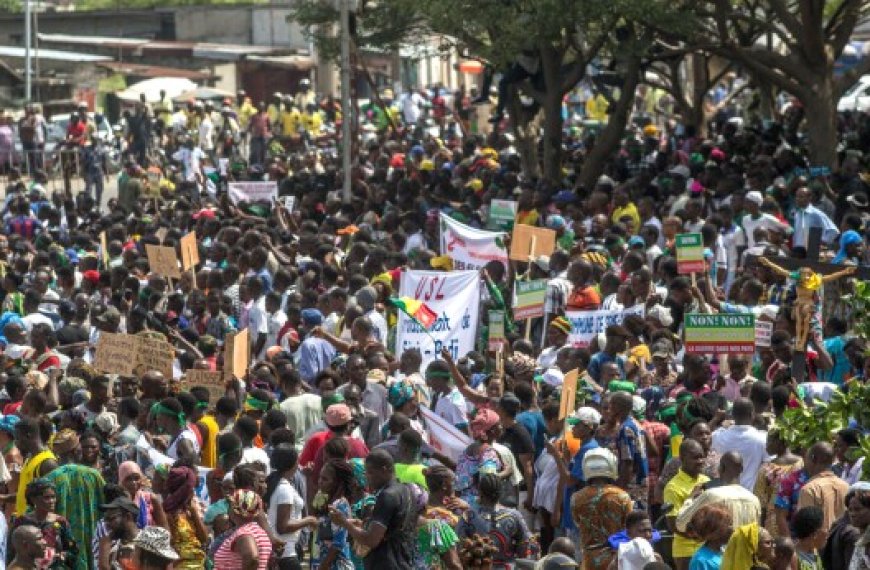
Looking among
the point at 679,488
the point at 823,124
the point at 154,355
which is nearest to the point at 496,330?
the point at 154,355

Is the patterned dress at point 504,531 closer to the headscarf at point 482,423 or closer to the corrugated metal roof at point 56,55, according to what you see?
the headscarf at point 482,423

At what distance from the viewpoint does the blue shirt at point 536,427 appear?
1263cm

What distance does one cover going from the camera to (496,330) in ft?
49.9

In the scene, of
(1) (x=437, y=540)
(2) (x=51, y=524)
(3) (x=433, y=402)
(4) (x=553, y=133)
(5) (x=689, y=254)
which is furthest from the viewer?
(4) (x=553, y=133)

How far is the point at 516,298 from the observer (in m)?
16.2

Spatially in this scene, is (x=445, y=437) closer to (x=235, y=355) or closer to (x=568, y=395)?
(x=568, y=395)

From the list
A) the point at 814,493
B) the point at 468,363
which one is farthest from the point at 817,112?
the point at 814,493

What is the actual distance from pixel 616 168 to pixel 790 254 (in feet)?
31.6

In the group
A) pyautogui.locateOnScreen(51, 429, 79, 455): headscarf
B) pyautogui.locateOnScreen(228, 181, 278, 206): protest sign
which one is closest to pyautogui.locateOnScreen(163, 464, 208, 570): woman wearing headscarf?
pyautogui.locateOnScreen(51, 429, 79, 455): headscarf

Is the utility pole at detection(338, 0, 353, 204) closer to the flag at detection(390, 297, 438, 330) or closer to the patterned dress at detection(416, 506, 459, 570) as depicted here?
the flag at detection(390, 297, 438, 330)

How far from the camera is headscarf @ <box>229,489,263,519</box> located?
10.1 metres

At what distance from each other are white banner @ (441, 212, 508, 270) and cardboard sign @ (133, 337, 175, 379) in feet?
15.1

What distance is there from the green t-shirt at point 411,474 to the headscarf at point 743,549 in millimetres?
1890

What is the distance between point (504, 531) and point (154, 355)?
443cm
